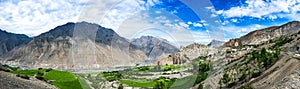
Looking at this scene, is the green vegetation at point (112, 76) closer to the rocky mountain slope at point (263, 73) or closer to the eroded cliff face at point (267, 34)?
the rocky mountain slope at point (263, 73)

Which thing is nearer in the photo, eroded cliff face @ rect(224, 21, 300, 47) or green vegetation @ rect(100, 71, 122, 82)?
green vegetation @ rect(100, 71, 122, 82)

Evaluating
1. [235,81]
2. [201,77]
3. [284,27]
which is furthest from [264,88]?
[284,27]

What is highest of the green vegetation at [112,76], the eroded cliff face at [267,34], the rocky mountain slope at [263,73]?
the eroded cliff face at [267,34]

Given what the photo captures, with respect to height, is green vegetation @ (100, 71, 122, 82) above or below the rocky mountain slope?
below

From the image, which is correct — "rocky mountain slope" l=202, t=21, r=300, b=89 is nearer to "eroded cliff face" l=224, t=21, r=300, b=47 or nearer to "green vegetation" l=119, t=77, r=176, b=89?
"green vegetation" l=119, t=77, r=176, b=89

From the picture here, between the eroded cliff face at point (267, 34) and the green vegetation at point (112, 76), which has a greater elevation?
the eroded cliff face at point (267, 34)

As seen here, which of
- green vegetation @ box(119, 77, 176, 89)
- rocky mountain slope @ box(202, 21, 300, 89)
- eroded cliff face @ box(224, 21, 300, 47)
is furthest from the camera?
eroded cliff face @ box(224, 21, 300, 47)

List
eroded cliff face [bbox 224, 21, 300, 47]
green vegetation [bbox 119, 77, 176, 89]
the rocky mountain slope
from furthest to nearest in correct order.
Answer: eroded cliff face [bbox 224, 21, 300, 47]
green vegetation [bbox 119, 77, 176, 89]
the rocky mountain slope

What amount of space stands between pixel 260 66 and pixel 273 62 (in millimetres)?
2414

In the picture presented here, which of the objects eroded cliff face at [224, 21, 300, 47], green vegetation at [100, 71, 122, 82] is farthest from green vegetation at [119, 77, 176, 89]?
eroded cliff face at [224, 21, 300, 47]

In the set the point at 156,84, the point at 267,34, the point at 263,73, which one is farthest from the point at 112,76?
the point at 267,34

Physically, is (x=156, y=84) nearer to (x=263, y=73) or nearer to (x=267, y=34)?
(x=263, y=73)

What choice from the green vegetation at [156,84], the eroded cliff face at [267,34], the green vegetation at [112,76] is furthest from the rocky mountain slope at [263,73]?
the eroded cliff face at [267,34]

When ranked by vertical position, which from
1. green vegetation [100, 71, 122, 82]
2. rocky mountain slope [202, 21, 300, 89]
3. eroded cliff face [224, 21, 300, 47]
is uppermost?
eroded cliff face [224, 21, 300, 47]
